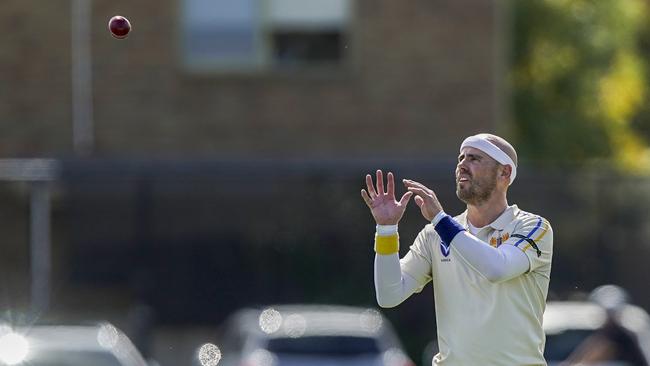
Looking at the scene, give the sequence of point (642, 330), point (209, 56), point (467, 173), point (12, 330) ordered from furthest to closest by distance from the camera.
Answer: point (209, 56)
point (642, 330)
point (12, 330)
point (467, 173)

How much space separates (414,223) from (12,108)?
6287 millimetres

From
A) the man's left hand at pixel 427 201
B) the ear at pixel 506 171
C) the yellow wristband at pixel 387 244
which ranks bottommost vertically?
the yellow wristband at pixel 387 244

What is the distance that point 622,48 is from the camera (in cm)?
3478

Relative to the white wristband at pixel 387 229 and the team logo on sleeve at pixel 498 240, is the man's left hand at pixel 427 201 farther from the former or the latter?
the team logo on sleeve at pixel 498 240

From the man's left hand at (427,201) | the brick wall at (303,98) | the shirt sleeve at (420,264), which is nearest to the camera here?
the man's left hand at (427,201)

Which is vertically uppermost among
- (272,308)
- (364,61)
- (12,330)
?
(364,61)

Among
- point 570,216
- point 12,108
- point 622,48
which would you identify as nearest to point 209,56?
point 12,108

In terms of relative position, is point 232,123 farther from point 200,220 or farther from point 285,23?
point 200,220

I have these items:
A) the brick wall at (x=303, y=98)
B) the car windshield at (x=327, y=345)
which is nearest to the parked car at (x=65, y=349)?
the car windshield at (x=327, y=345)

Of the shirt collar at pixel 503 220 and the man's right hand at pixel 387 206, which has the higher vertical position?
the man's right hand at pixel 387 206

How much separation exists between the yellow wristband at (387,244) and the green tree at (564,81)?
85.9 feet

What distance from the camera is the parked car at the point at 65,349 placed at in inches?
443

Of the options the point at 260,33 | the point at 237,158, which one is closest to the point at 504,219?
the point at 237,158

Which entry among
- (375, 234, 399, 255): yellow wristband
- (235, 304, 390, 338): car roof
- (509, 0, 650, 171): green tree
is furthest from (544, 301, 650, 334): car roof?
(509, 0, 650, 171): green tree
